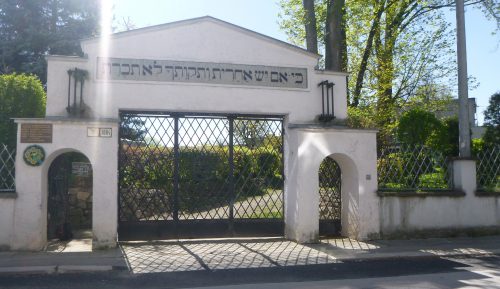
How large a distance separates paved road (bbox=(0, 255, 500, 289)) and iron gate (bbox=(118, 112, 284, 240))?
276 cm

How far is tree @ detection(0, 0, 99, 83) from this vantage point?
19.6 meters

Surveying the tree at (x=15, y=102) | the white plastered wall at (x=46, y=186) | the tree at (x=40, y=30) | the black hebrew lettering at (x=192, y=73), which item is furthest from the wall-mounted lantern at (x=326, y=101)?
the tree at (x=40, y=30)

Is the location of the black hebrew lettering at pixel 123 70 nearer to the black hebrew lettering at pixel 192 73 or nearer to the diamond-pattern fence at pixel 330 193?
the black hebrew lettering at pixel 192 73

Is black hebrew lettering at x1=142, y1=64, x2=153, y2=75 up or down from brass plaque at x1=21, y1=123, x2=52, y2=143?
up

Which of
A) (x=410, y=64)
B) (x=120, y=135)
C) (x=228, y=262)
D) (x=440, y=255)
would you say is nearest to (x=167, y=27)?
(x=120, y=135)

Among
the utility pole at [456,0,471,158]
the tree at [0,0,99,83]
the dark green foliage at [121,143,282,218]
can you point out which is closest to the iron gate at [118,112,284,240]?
the dark green foliage at [121,143,282,218]

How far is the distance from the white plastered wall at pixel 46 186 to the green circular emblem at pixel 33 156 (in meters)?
0.07

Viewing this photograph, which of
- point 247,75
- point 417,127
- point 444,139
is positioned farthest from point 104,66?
point 444,139

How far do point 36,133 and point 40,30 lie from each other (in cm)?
1251

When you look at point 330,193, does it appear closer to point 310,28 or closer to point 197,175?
point 197,175

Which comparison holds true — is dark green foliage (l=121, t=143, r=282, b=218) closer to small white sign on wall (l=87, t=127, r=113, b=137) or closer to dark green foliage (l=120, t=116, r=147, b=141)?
dark green foliage (l=120, t=116, r=147, b=141)

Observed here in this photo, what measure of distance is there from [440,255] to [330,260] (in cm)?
234

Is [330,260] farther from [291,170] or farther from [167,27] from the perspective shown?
[167,27]

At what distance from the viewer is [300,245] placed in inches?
399
